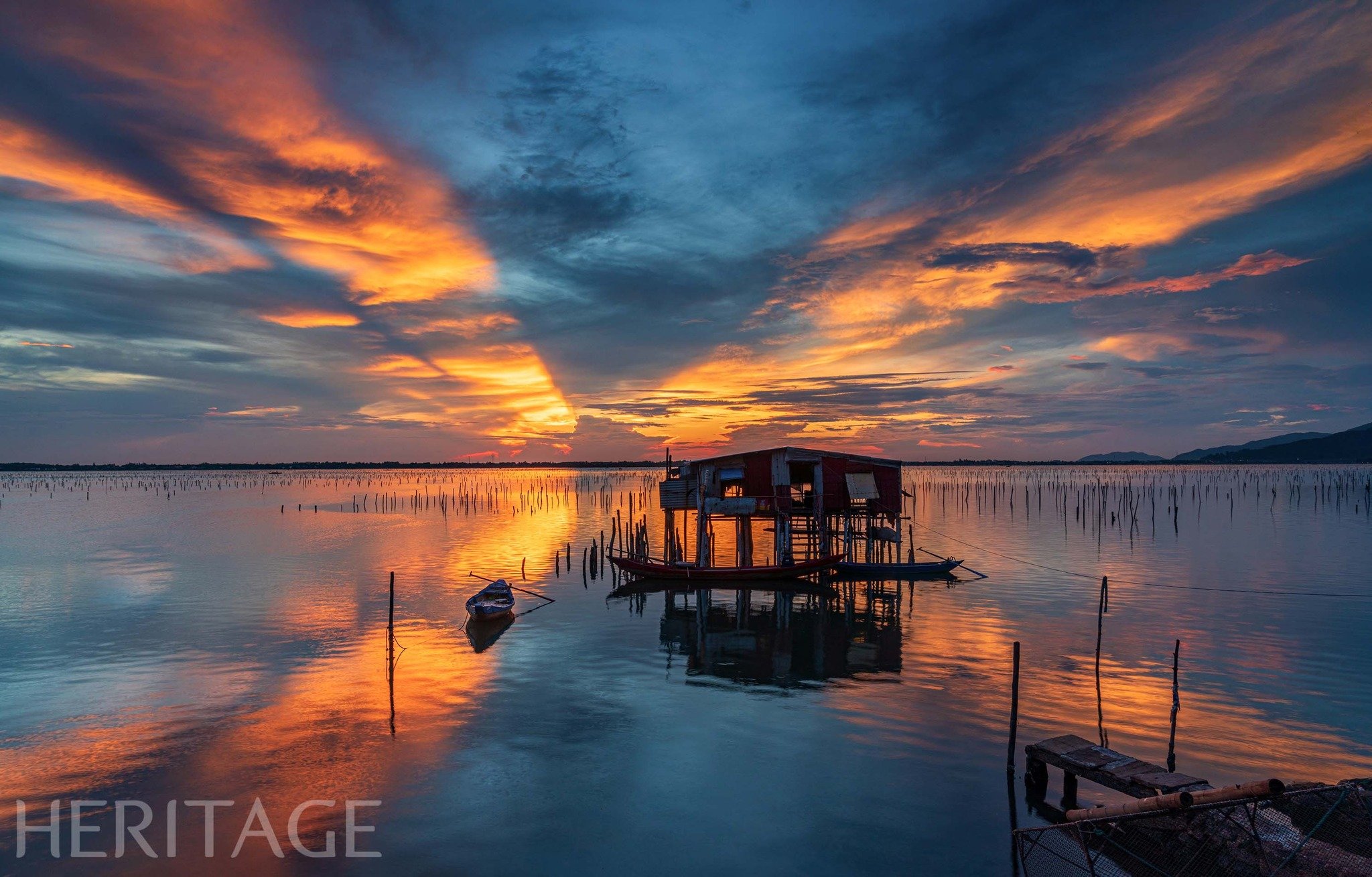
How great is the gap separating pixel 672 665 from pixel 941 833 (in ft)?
39.0

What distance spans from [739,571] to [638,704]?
18.5m

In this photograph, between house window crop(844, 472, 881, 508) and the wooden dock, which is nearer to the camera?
the wooden dock

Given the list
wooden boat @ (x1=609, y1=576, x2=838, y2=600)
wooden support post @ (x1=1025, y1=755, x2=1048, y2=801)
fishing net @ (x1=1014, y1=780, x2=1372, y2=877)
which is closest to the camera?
fishing net @ (x1=1014, y1=780, x2=1372, y2=877)

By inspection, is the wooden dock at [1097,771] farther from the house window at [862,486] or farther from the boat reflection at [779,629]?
the house window at [862,486]

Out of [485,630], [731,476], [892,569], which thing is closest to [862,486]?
[892,569]

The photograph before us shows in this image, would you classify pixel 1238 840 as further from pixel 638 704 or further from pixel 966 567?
pixel 966 567

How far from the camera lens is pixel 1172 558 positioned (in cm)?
4453

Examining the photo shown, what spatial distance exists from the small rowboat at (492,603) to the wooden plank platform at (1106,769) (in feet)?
68.0

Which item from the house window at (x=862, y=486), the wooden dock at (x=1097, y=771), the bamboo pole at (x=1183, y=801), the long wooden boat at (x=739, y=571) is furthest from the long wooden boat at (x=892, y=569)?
the bamboo pole at (x=1183, y=801)

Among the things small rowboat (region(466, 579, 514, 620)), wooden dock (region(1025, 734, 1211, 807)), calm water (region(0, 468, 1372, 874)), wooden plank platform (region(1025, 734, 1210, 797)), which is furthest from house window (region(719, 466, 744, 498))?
wooden plank platform (region(1025, 734, 1210, 797))

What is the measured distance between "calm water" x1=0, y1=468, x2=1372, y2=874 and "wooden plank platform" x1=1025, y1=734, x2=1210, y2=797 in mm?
1045

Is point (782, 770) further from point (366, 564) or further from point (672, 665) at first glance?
point (366, 564)

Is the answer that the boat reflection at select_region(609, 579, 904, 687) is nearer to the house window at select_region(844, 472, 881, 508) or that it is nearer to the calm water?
the calm water

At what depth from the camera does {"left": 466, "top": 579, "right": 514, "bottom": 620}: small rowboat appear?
2847 cm
